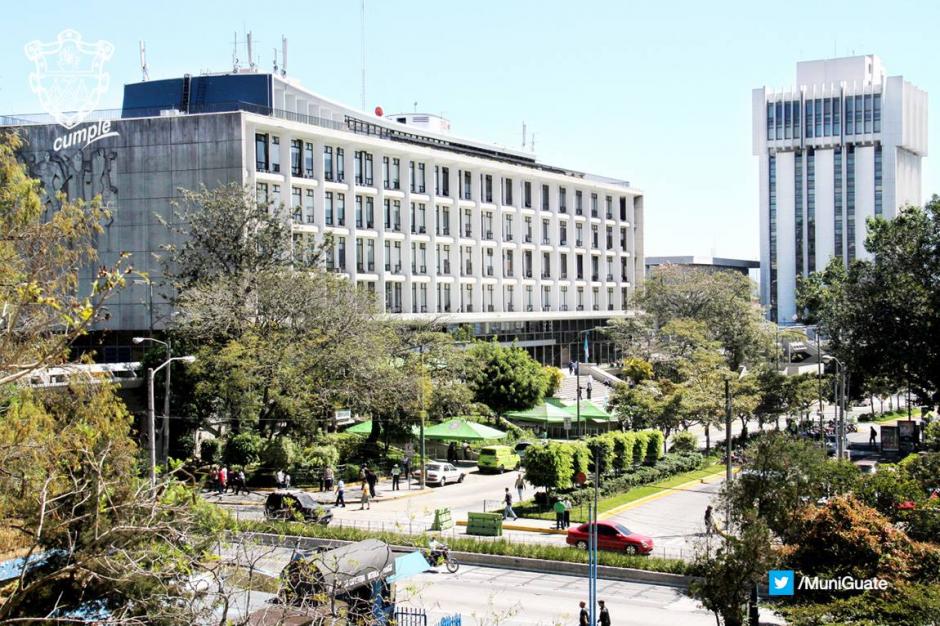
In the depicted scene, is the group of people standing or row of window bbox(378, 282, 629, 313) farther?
row of window bbox(378, 282, 629, 313)

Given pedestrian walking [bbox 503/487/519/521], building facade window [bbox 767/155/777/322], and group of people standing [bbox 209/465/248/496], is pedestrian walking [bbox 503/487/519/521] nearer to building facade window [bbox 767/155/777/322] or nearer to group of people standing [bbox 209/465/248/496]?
group of people standing [bbox 209/465/248/496]

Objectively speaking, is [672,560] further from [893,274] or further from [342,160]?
[342,160]

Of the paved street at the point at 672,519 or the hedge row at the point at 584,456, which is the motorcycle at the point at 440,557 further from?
the hedge row at the point at 584,456

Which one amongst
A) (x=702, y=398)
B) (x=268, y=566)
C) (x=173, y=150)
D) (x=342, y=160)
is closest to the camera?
(x=268, y=566)

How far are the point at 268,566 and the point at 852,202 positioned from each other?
14194cm

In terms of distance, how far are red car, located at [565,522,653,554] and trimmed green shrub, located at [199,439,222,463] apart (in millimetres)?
19508

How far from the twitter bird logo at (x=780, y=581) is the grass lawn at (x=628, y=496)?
14.5m

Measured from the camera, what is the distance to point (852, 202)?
154 meters

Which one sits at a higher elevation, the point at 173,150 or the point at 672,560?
the point at 173,150

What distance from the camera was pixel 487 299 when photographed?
83.1 m

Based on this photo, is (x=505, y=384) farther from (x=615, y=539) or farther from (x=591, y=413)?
(x=615, y=539)

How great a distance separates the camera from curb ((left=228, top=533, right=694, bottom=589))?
97.9ft

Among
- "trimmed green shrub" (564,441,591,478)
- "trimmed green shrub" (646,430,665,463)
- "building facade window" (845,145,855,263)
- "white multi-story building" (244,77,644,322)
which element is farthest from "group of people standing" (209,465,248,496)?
"building facade window" (845,145,855,263)

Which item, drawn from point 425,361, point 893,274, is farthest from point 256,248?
point 893,274
